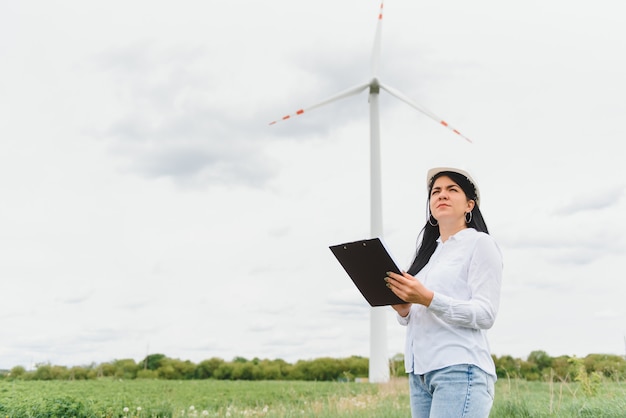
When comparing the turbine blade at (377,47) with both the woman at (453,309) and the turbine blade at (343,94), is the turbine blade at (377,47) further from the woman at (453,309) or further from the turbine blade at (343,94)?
the woman at (453,309)

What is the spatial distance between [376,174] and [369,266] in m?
16.3

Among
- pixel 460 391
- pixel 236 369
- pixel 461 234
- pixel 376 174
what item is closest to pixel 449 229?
pixel 461 234

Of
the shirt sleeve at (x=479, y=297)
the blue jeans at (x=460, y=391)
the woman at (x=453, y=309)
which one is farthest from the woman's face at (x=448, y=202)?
the blue jeans at (x=460, y=391)

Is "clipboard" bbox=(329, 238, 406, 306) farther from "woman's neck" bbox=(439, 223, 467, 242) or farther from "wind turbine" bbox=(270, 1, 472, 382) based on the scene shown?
"wind turbine" bbox=(270, 1, 472, 382)

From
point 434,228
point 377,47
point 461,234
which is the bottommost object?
point 461,234

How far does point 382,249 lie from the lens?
3.03m

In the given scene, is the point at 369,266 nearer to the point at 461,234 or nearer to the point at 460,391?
the point at 461,234

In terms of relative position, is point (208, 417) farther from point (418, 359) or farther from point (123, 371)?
point (123, 371)

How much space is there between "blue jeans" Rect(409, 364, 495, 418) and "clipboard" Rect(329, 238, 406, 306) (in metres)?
0.43

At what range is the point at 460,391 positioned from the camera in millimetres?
2982

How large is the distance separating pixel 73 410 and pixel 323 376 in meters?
16.9

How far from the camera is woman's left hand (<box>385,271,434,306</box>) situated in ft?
9.86

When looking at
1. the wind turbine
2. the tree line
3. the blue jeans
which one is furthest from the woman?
the tree line

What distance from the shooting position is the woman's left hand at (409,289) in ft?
9.86
